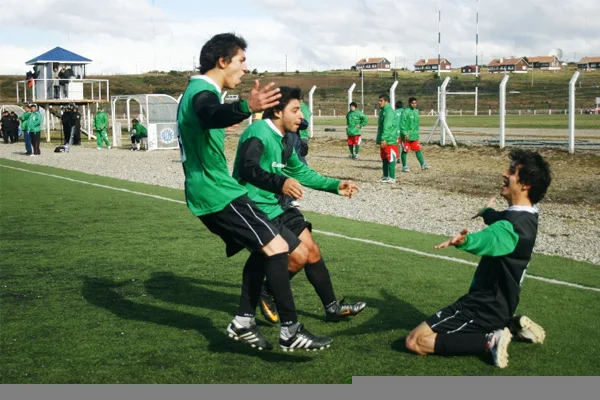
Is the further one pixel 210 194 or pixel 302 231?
pixel 302 231

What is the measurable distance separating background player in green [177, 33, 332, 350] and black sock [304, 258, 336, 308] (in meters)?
0.90

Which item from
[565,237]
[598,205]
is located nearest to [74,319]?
[565,237]

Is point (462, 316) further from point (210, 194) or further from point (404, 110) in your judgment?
point (404, 110)

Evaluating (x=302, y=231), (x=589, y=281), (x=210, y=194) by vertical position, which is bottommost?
(x=589, y=281)

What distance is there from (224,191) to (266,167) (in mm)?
914

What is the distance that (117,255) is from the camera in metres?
9.51

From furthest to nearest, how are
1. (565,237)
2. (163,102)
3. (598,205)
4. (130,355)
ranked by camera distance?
(163,102), (598,205), (565,237), (130,355)

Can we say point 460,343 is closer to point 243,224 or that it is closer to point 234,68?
point 243,224

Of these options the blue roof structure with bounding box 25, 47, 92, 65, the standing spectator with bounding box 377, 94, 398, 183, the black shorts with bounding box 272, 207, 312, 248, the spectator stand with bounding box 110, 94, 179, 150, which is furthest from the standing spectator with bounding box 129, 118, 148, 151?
the black shorts with bounding box 272, 207, 312, 248

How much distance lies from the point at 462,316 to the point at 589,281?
3262mm

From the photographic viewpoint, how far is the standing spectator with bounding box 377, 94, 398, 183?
61.3 feet

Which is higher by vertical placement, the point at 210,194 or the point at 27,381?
the point at 210,194

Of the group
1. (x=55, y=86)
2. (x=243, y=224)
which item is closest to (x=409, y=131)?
(x=243, y=224)

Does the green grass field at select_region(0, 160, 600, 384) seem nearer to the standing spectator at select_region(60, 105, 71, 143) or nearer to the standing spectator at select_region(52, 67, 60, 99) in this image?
the standing spectator at select_region(60, 105, 71, 143)
